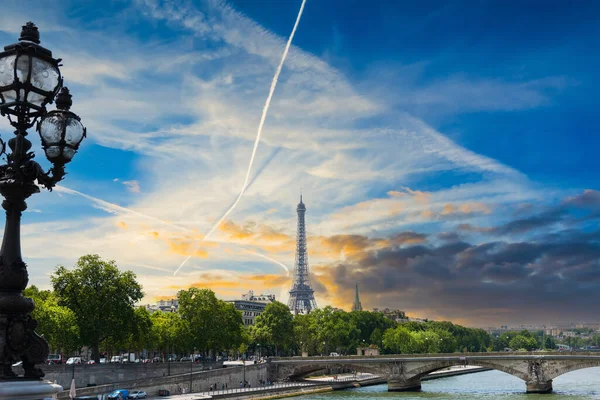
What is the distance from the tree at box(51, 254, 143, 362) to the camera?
53.3 meters

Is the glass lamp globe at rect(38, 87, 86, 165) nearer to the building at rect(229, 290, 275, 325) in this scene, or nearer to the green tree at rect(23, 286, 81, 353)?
the green tree at rect(23, 286, 81, 353)

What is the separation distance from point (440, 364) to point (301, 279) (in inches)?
3462

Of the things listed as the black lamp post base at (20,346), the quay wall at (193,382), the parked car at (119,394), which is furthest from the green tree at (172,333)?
the black lamp post base at (20,346)

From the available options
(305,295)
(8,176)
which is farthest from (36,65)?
(305,295)

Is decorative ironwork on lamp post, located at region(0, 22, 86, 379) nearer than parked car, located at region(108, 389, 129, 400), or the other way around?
decorative ironwork on lamp post, located at region(0, 22, 86, 379)

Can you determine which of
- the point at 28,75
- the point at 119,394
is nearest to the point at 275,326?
the point at 119,394

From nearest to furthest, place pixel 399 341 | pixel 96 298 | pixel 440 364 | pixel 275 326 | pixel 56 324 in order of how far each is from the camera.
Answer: pixel 56 324 < pixel 96 298 < pixel 440 364 < pixel 275 326 < pixel 399 341

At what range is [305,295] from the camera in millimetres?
155250

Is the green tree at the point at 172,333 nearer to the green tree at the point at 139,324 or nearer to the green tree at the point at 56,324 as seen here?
the green tree at the point at 139,324

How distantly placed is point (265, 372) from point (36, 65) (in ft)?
241

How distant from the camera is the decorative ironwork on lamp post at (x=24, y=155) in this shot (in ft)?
17.8

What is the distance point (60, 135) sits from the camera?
Answer: 585 cm

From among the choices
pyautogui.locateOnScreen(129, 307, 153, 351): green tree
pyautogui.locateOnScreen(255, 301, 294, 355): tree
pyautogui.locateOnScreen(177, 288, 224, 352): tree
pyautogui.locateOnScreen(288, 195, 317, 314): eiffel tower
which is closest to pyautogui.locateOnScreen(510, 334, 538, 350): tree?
pyautogui.locateOnScreen(288, 195, 317, 314): eiffel tower

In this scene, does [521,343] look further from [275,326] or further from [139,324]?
[139,324]
